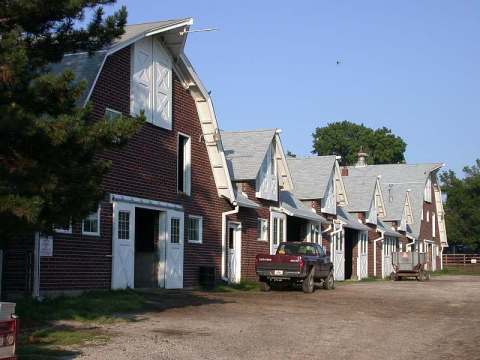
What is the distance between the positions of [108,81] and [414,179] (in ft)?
156

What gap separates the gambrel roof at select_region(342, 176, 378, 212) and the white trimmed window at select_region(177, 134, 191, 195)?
77.3 ft

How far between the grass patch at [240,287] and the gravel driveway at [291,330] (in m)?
3.42

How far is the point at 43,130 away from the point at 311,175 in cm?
Answer: 3094

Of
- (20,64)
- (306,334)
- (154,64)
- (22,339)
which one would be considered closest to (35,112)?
(20,64)

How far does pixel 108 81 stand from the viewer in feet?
72.8

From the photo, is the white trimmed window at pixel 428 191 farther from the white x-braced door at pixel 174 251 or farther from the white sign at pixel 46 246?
the white sign at pixel 46 246

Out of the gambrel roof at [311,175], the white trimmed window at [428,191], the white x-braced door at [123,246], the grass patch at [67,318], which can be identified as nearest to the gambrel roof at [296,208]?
the gambrel roof at [311,175]

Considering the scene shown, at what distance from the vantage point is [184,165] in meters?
26.8

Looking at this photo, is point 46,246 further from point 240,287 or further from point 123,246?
point 240,287

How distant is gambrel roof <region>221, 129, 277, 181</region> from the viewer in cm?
3186

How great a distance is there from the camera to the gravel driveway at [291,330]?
1275 cm

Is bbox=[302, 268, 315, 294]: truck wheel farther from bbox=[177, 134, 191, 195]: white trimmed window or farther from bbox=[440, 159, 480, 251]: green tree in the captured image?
bbox=[440, 159, 480, 251]: green tree

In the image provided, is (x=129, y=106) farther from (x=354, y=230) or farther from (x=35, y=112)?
(x=354, y=230)

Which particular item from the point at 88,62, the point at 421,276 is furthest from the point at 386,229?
the point at 88,62
